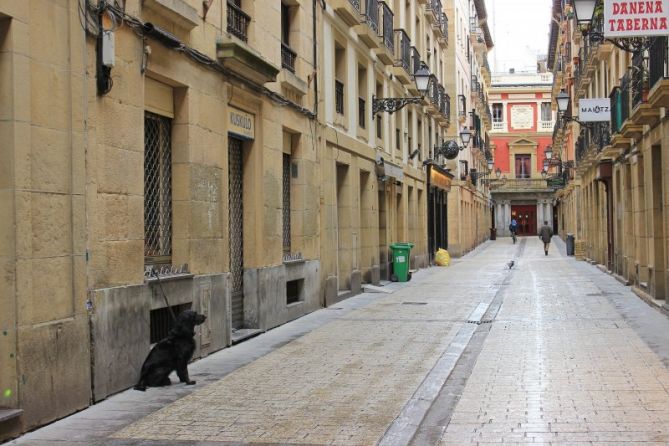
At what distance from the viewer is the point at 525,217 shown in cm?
6962

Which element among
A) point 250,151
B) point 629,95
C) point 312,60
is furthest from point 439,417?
point 629,95

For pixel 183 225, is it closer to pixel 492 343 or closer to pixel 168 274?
pixel 168 274

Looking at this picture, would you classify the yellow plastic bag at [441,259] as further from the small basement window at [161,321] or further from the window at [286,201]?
the small basement window at [161,321]

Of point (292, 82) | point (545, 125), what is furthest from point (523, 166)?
point (292, 82)

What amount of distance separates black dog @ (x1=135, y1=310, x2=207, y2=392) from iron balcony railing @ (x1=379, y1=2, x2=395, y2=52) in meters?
14.4

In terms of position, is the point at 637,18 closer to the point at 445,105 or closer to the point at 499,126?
the point at 445,105

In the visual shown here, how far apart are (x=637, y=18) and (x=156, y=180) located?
6.35 meters

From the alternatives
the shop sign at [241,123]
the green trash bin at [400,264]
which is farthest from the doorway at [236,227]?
the green trash bin at [400,264]

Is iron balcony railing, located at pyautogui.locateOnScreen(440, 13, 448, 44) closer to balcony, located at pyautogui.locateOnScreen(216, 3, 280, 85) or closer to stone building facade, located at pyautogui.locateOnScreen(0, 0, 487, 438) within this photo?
stone building facade, located at pyautogui.locateOnScreen(0, 0, 487, 438)

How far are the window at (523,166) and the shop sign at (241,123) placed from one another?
198ft

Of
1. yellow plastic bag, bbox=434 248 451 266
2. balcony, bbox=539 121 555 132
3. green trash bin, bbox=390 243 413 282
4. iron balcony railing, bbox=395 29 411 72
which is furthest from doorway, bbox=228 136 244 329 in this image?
balcony, bbox=539 121 555 132

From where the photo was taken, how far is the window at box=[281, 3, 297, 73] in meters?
13.6

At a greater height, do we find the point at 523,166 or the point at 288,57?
the point at 523,166

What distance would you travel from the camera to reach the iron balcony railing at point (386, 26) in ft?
68.1
